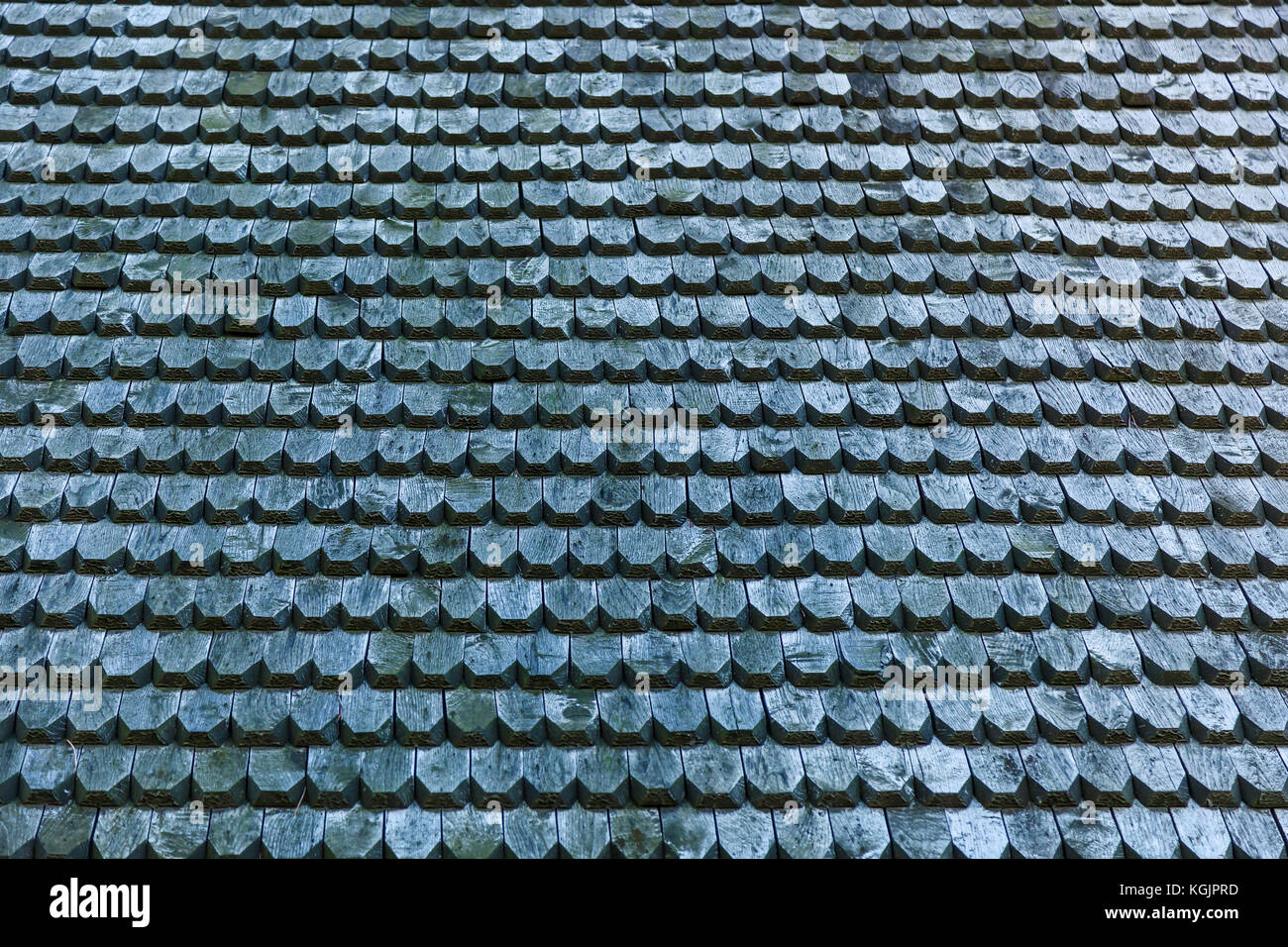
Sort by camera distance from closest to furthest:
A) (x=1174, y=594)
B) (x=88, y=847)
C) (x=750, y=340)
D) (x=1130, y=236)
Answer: (x=88, y=847) → (x=1174, y=594) → (x=750, y=340) → (x=1130, y=236)

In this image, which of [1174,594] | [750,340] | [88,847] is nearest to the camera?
[88,847]

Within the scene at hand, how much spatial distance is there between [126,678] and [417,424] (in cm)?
147

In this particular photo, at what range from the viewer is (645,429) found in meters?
5.01

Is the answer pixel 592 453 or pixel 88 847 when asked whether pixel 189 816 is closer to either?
pixel 88 847

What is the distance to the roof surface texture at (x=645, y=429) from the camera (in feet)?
14.6

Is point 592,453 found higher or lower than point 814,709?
higher

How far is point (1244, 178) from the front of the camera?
5.75 meters

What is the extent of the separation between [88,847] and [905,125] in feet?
15.3

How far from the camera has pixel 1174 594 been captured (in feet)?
15.9

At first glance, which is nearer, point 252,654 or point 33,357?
point 252,654

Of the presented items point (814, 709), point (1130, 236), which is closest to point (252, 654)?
point (814, 709)

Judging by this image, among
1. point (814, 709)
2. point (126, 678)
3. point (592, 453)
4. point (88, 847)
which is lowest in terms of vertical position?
point (88, 847)

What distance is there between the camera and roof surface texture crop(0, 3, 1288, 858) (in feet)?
14.6
